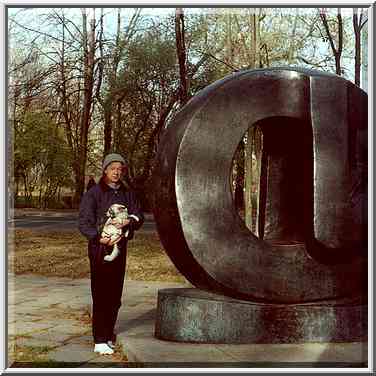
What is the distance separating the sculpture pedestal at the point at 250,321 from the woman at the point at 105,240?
62cm

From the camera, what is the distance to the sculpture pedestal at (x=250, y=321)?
213 inches

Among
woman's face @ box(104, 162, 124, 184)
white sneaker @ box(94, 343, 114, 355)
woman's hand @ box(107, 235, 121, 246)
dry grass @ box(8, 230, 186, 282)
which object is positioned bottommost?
dry grass @ box(8, 230, 186, 282)

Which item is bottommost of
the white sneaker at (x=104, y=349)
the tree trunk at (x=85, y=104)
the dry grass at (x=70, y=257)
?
the dry grass at (x=70, y=257)

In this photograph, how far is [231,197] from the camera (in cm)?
543

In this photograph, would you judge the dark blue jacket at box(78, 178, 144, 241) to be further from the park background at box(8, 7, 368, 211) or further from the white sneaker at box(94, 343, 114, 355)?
the park background at box(8, 7, 368, 211)

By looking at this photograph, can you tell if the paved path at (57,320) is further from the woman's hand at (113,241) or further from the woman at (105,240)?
the woman's hand at (113,241)

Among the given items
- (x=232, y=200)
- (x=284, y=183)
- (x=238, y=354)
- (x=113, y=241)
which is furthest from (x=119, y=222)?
(x=284, y=183)

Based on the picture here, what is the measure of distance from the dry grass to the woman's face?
3.84 metres

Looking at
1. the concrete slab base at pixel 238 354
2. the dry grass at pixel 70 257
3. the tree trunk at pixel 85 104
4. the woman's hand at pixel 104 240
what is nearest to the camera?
the concrete slab base at pixel 238 354

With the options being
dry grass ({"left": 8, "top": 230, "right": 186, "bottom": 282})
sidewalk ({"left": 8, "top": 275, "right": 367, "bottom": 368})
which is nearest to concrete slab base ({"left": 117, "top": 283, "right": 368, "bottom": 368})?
sidewalk ({"left": 8, "top": 275, "right": 367, "bottom": 368})

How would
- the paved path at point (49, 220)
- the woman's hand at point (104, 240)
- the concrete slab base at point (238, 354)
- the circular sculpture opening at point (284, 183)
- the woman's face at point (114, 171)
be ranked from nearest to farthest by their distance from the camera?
the concrete slab base at point (238, 354) < the woman's hand at point (104, 240) < the woman's face at point (114, 171) < the circular sculpture opening at point (284, 183) < the paved path at point (49, 220)

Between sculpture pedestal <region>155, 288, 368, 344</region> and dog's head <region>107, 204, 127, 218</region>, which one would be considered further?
sculpture pedestal <region>155, 288, 368, 344</region>

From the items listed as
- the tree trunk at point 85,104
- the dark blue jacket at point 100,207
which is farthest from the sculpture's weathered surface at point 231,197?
the tree trunk at point 85,104

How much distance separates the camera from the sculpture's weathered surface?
5.34 meters
